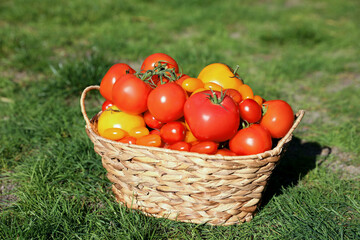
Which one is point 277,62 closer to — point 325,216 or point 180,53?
point 180,53

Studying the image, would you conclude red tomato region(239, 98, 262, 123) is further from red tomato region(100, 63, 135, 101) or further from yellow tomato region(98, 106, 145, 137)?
red tomato region(100, 63, 135, 101)

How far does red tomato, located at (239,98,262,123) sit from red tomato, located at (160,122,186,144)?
345 millimetres

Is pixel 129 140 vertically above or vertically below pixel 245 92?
below

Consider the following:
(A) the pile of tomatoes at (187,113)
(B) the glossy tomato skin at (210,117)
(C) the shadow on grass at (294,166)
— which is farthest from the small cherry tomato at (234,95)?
(C) the shadow on grass at (294,166)

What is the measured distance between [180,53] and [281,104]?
7.95ft

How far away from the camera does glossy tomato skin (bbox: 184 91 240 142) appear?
1871 mm

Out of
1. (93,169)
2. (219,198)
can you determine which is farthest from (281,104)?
(93,169)

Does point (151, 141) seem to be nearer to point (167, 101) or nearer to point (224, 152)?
point (167, 101)

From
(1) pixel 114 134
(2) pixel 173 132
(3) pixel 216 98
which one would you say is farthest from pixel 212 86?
(1) pixel 114 134

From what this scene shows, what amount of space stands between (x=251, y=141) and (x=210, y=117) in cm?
26

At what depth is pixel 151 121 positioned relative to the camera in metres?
2.15

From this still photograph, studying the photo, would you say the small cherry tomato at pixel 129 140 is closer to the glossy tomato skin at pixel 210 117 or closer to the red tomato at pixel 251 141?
the glossy tomato skin at pixel 210 117

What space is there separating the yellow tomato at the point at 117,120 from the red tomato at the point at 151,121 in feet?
0.20

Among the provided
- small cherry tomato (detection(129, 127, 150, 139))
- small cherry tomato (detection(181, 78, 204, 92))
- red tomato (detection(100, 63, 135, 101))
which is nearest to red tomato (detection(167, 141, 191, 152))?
small cherry tomato (detection(129, 127, 150, 139))
